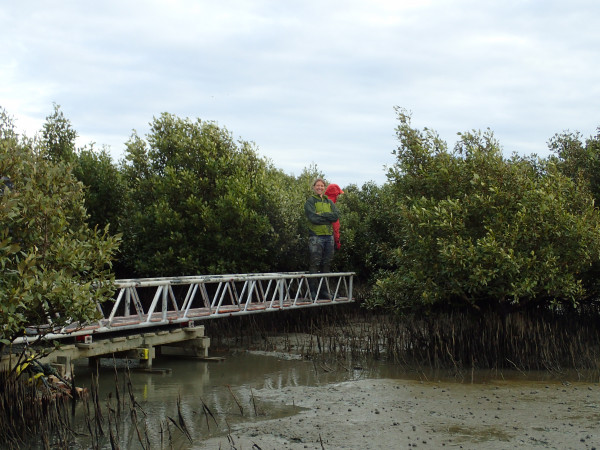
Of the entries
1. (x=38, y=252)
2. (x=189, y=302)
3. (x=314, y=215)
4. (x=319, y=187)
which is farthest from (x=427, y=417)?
(x=319, y=187)

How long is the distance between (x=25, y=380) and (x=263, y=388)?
2.99 meters

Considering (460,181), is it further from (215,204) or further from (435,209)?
(215,204)

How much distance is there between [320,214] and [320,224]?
0.83ft

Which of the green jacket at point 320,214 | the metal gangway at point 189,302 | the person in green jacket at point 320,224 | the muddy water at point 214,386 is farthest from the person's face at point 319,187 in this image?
the muddy water at point 214,386

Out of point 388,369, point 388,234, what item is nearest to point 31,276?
point 388,369

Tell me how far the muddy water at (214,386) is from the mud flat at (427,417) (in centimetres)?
25

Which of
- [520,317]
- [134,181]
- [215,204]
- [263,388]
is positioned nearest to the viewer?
[263,388]

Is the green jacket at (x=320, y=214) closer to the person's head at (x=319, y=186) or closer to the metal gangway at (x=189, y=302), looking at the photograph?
the person's head at (x=319, y=186)

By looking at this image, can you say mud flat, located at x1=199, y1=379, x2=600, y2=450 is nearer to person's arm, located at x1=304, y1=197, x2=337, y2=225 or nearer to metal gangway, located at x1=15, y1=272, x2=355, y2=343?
metal gangway, located at x1=15, y1=272, x2=355, y2=343

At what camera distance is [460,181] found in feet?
36.8

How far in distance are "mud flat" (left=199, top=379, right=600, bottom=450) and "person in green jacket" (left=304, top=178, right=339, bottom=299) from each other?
5.20 meters

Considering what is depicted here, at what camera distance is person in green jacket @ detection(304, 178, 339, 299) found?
1380cm

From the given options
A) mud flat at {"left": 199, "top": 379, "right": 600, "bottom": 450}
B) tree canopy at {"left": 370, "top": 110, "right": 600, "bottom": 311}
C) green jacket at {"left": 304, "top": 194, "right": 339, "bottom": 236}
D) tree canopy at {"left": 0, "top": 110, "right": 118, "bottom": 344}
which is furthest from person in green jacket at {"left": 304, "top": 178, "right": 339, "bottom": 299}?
tree canopy at {"left": 0, "top": 110, "right": 118, "bottom": 344}

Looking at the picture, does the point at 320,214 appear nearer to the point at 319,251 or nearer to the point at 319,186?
the point at 319,186
